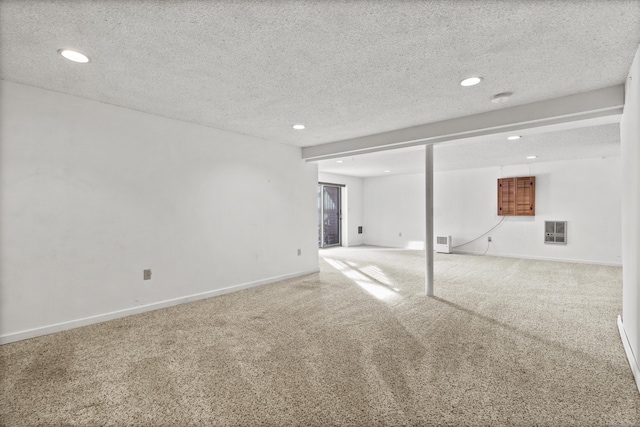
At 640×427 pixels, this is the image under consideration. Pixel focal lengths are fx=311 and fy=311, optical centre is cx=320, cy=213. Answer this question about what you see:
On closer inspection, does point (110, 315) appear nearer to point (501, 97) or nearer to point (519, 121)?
point (501, 97)

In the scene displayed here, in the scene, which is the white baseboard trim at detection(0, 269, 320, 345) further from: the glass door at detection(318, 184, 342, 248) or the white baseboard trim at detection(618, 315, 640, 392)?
the glass door at detection(318, 184, 342, 248)

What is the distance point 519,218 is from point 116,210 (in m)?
7.93

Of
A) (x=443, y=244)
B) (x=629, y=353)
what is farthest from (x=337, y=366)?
(x=443, y=244)

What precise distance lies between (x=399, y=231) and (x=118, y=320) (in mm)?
7649

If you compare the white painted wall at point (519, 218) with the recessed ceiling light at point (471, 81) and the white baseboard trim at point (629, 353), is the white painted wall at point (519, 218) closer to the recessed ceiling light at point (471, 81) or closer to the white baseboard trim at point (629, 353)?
the white baseboard trim at point (629, 353)

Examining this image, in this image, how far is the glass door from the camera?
929 cm

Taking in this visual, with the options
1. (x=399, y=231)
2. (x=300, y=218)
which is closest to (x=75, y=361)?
(x=300, y=218)

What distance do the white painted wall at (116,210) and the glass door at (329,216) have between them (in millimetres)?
4453

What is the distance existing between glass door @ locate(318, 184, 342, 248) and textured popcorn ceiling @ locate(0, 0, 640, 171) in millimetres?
6016

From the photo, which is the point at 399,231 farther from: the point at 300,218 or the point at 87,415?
the point at 87,415

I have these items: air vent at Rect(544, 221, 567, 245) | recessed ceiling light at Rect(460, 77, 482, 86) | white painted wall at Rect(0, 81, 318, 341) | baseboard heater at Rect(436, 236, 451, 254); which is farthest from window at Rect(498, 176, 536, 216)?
white painted wall at Rect(0, 81, 318, 341)

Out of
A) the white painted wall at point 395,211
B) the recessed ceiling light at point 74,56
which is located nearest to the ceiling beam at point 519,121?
the recessed ceiling light at point 74,56

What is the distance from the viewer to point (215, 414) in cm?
172

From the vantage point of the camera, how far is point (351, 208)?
9773 mm
